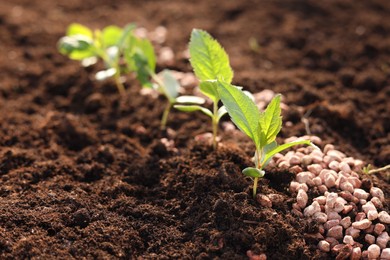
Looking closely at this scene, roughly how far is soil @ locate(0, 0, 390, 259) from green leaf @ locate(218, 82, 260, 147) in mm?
232

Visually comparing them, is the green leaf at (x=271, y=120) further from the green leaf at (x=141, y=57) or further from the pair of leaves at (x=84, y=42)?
the pair of leaves at (x=84, y=42)

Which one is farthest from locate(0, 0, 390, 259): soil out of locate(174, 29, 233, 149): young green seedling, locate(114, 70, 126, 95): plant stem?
locate(174, 29, 233, 149): young green seedling

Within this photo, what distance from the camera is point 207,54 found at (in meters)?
1.84

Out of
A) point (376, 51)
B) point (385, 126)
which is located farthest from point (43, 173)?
point (376, 51)

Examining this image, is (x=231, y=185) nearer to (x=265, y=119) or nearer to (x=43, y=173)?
→ (x=265, y=119)

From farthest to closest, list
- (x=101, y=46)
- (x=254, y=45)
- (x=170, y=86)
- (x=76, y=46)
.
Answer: (x=254, y=45) < (x=101, y=46) < (x=76, y=46) < (x=170, y=86)

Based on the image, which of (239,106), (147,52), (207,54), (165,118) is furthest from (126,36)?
(239,106)

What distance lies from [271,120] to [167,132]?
2.27ft

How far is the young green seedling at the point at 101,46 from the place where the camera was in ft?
7.44

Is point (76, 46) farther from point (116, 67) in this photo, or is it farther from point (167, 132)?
point (167, 132)

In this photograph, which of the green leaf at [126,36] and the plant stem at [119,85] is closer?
the green leaf at [126,36]

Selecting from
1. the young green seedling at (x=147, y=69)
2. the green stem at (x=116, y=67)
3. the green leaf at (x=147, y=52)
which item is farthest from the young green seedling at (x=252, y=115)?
the green stem at (x=116, y=67)

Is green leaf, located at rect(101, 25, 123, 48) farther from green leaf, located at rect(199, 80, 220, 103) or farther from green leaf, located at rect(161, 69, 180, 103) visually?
green leaf, located at rect(199, 80, 220, 103)

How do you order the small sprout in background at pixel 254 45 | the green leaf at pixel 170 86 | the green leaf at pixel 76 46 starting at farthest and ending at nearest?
the small sprout in background at pixel 254 45, the green leaf at pixel 76 46, the green leaf at pixel 170 86
